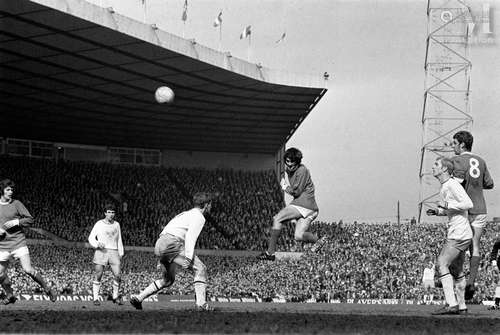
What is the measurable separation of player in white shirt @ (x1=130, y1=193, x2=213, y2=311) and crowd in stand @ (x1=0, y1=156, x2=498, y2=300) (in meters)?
17.5

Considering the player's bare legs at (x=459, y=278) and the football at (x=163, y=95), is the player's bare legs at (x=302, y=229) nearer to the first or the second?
the player's bare legs at (x=459, y=278)

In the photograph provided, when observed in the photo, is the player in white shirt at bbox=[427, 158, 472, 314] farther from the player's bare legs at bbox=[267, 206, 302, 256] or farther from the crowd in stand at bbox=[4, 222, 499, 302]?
the crowd in stand at bbox=[4, 222, 499, 302]

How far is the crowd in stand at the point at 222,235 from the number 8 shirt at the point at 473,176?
1728 cm

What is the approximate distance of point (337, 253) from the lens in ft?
143

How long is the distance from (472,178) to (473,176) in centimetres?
4

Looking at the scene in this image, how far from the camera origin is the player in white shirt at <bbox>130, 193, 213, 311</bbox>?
1363 centimetres

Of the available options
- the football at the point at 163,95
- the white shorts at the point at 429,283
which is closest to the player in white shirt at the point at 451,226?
the white shorts at the point at 429,283

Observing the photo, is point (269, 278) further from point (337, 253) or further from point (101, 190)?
point (101, 190)

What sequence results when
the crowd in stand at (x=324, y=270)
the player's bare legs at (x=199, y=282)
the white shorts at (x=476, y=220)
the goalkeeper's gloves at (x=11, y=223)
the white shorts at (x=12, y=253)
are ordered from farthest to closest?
the crowd in stand at (x=324, y=270) < the white shorts at (x=12, y=253) < the goalkeeper's gloves at (x=11, y=223) < the white shorts at (x=476, y=220) < the player's bare legs at (x=199, y=282)

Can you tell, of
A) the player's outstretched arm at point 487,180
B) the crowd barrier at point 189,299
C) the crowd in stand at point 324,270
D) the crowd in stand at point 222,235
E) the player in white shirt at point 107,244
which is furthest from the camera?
the crowd in stand at point 222,235

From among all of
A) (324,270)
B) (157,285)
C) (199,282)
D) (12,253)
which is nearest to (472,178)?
(199,282)

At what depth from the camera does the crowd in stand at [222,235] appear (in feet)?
115

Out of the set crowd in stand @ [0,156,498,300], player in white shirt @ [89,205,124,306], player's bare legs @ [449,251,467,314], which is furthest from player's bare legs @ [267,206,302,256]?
crowd in stand @ [0,156,498,300]

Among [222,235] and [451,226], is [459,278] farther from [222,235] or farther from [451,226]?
[222,235]
